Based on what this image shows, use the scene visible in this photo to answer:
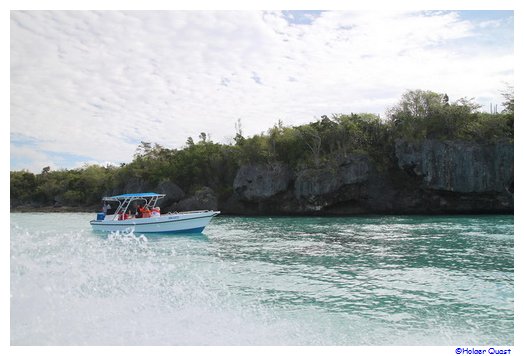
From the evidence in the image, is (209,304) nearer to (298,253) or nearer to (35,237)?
(298,253)

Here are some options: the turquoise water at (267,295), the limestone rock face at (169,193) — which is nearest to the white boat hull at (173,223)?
the turquoise water at (267,295)

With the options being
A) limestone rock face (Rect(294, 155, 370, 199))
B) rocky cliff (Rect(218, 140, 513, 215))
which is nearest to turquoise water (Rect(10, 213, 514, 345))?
rocky cliff (Rect(218, 140, 513, 215))

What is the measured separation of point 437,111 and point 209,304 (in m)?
34.9

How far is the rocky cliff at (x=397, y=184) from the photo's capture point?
35.0 meters

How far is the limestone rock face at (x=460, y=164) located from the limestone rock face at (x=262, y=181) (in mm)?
11604

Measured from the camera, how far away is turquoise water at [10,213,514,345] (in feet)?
22.8

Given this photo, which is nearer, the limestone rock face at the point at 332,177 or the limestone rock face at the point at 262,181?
the limestone rock face at the point at 332,177

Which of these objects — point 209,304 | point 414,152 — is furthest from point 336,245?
point 414,152

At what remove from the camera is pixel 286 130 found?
46906mm

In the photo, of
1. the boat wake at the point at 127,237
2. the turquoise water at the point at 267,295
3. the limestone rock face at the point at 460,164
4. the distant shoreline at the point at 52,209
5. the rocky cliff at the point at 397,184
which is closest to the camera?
the turquoise water at the point at 267,295

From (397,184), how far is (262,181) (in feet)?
44.4

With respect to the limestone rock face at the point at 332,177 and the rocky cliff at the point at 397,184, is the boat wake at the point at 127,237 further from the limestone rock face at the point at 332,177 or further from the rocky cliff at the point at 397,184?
the limestone rock face at the point at 332,177

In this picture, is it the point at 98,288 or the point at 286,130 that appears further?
the point at 286,130

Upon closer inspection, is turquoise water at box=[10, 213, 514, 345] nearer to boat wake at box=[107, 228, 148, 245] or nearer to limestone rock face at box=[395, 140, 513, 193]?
boat wake at box=[107, 228, 148, 245]
